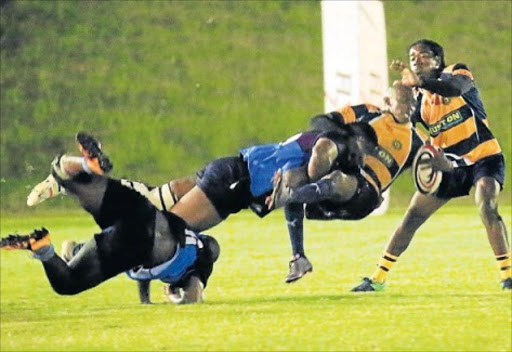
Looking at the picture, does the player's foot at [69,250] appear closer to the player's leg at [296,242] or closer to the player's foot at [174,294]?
the player's foot at [174,294]

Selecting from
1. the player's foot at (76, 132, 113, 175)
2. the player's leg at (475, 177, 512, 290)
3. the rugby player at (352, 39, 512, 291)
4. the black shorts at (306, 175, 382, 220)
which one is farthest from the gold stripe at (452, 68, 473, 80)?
the player's foot at (76, 132, 113, 175)

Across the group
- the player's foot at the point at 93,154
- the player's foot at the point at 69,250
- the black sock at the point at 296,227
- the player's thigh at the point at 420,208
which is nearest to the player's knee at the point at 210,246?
the black sock at the point at 296,227

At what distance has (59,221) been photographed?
2052cm

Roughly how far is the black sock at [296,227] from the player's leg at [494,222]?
1.74 meters

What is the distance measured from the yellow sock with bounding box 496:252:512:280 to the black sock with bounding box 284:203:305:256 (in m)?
2.16

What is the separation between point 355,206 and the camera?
9.81m

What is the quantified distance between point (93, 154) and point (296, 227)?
5.69ft

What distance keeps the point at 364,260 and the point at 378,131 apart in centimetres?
484

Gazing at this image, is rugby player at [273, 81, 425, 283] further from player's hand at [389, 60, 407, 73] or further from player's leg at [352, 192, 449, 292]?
player's leg at [352, 192, 449, 292]

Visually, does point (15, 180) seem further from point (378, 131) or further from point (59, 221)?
point (378, 131)

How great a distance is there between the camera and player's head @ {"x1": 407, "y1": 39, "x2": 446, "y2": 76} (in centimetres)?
1001

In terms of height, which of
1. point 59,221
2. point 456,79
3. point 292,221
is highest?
point 456,79

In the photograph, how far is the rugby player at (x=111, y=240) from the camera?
9.02 m

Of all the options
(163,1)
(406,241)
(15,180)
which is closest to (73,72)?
(163,1)
